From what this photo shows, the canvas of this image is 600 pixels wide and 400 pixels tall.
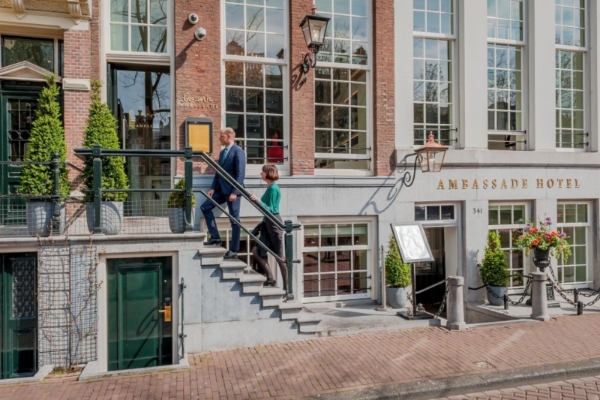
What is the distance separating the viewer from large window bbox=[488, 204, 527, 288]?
10281 millimetres

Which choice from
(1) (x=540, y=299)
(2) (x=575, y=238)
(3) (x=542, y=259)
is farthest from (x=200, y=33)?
(2) (x=575, y=238)

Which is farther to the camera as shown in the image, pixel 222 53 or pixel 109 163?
pixel 222 53

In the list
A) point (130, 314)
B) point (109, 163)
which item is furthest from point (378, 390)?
point (109, 163)

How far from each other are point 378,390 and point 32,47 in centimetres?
870

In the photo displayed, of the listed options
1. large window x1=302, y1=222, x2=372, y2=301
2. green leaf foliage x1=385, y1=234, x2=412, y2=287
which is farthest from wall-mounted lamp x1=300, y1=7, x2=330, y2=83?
green leaf foliage x1=385, y1=234, x2=412, y2=287

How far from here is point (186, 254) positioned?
6.37 m

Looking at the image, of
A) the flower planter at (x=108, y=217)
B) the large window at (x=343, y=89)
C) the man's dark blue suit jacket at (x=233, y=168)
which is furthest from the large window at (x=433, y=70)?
the flower planter at (x=108, y=217)

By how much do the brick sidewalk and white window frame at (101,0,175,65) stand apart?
582 cm

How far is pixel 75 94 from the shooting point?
775cm

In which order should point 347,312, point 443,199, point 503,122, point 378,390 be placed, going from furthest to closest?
point 503,122 < point 443,199 < point 347,312 < point 378,390

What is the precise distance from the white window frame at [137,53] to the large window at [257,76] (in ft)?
3.70

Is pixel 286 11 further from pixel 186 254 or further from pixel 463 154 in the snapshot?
pixel 186 254

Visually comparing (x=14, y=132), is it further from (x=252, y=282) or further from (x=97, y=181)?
(x=252, y=282)

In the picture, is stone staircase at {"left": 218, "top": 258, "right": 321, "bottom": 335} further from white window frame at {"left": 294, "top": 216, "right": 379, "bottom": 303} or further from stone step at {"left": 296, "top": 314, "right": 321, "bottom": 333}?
white window frame at {"left": 294, "top": 216, "right": 379, "bottom": 303}
